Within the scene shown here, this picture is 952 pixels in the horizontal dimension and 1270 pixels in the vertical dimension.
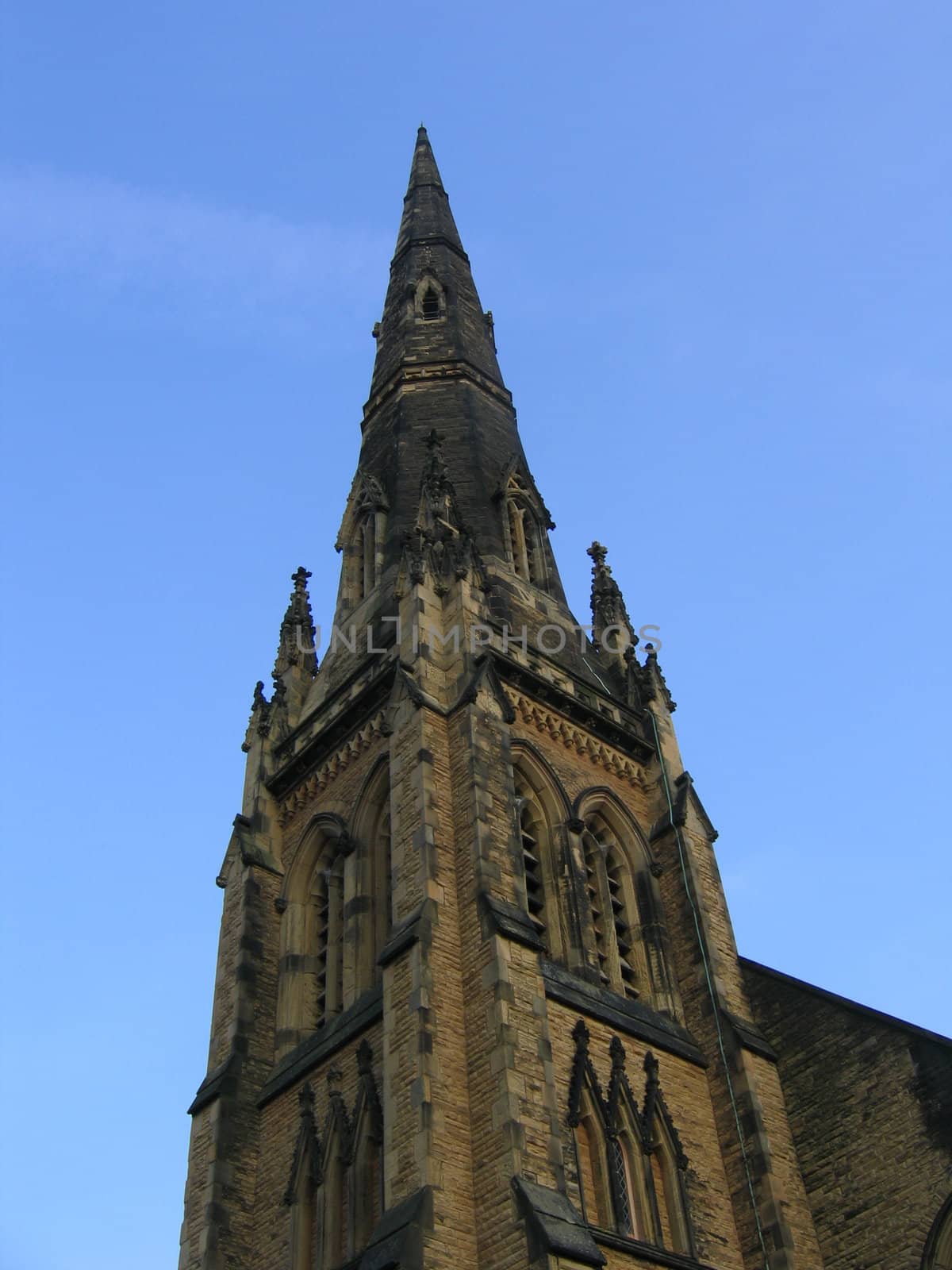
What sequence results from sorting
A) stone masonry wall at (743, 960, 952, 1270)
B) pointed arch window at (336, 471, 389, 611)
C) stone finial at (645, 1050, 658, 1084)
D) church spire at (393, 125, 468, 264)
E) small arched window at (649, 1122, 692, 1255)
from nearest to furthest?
small arched window at (649, 1122, 692, 1255)
stone masonry wall at (743, 960, 952, 1270)
stone finial at (645, 1050, 658, 1084)
pointed arch window at (336, 471, 389, 611)
church spire at (393, 125, 468, 264)

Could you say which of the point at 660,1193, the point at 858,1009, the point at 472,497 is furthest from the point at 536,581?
the point at 660,1193

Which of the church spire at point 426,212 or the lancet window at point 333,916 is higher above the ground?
the church spire at point 426,212

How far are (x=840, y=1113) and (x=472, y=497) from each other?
1287 centimetres

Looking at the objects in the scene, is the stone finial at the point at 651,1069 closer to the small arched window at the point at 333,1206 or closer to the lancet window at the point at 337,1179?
the lancet window at the point at 337,1179

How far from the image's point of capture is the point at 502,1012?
14.5m

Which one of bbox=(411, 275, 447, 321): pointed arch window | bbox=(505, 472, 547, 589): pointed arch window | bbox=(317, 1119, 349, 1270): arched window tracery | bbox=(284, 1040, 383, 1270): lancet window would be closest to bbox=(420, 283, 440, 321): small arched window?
bbox=(411, 275, 447, 321): pointed arch window

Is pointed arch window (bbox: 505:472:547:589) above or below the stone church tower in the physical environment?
above

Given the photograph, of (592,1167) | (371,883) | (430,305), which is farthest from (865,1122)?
(430,305)

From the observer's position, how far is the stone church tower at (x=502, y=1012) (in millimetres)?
14188

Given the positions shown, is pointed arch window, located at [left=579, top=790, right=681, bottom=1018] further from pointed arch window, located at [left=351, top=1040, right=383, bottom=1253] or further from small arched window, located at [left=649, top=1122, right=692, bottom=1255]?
pointed arch window, located at [left=351, top=1040, right=383, bottom=1253]

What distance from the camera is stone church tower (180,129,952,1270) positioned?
14188mm

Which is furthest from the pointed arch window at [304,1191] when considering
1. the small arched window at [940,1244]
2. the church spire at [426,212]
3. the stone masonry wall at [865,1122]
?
the church spire at [426,212]

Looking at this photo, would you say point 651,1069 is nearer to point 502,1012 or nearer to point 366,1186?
point 502,1012

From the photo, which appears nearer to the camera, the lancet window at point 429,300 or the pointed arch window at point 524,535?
the pointed arch window at point 524,535
